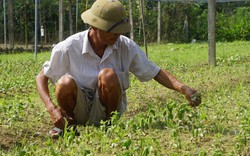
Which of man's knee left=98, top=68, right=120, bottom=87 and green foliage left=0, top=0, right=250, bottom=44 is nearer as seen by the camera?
man's knee left=98, top=68, right=120, bottom=87

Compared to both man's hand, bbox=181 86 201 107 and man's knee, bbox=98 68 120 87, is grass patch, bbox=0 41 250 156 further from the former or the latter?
man's knee, bbox=98 68 120 87

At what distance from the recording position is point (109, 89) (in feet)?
12.7

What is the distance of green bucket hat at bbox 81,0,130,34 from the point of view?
3687 mm

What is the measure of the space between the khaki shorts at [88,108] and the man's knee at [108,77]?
242 mm

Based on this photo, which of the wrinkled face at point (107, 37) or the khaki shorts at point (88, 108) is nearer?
the wrinkled face at point (107, 37)

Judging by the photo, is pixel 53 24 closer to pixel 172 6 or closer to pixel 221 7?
pixel 172 6

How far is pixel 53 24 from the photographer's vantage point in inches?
1006

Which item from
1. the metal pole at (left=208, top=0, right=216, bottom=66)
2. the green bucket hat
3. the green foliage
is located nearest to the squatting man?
the green bucket hat

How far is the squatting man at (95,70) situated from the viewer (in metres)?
3.80

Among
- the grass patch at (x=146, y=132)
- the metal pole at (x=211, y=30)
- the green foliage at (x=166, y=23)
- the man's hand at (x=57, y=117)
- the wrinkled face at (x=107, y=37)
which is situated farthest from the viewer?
the green foliage at (x=166, y=23)

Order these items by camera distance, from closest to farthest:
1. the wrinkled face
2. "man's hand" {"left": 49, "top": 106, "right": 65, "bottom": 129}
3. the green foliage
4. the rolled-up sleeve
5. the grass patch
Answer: the grass patch, "man's hand" {"left": 49, "top": 106, "right": 65, "bottom": 129}, the wrinkled face, the rolled-up sleeve, the green foliage

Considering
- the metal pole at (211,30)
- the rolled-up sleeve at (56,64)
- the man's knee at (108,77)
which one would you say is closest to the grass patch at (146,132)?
the man's knee at (108,77)

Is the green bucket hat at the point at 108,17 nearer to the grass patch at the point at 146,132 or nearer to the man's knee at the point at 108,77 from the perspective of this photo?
the man's knee at the point at 108,77

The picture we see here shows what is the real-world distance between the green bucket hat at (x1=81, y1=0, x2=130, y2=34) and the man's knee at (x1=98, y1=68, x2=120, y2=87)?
32 cm
